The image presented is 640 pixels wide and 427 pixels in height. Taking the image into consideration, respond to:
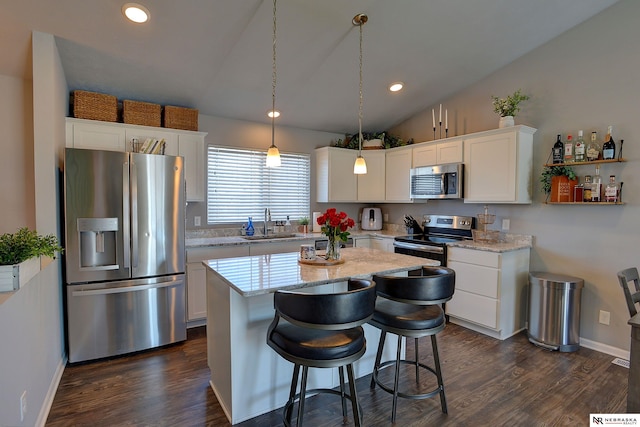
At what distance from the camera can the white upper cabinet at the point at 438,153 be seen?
3908 mm

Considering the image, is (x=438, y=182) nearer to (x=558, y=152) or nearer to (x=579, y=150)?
(x=558, y=152)

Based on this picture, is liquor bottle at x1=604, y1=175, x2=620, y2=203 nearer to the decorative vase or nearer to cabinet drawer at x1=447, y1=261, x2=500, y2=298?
the decorative vase

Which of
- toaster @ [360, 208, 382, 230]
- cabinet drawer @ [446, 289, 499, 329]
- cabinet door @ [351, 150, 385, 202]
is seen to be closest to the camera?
cabinet drawer @ [446, 289, 499, 329]

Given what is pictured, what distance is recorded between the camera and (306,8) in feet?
8.64

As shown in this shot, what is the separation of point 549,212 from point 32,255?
4.26 meters

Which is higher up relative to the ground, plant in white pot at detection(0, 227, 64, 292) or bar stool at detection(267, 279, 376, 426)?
plant in white pot at detection(0, 227, 64, 292)

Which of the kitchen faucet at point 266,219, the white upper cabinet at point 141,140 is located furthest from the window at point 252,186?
the white upper cabinet at point 141,140

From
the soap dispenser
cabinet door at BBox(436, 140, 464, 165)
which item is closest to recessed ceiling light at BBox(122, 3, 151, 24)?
the soap dispenser

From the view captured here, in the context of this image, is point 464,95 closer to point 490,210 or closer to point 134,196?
point 490,210

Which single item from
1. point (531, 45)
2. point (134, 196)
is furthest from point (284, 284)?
point (531, 45)

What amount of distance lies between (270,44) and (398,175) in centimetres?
253

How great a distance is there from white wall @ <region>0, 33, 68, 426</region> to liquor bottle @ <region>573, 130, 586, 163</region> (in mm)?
4279

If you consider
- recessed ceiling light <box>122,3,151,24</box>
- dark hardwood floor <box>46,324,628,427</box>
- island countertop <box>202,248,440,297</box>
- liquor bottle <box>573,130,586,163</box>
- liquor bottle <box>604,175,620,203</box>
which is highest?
recessed ceiling light <box>122,3,151,24</box>

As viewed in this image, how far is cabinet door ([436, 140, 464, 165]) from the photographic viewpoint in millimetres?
3889
